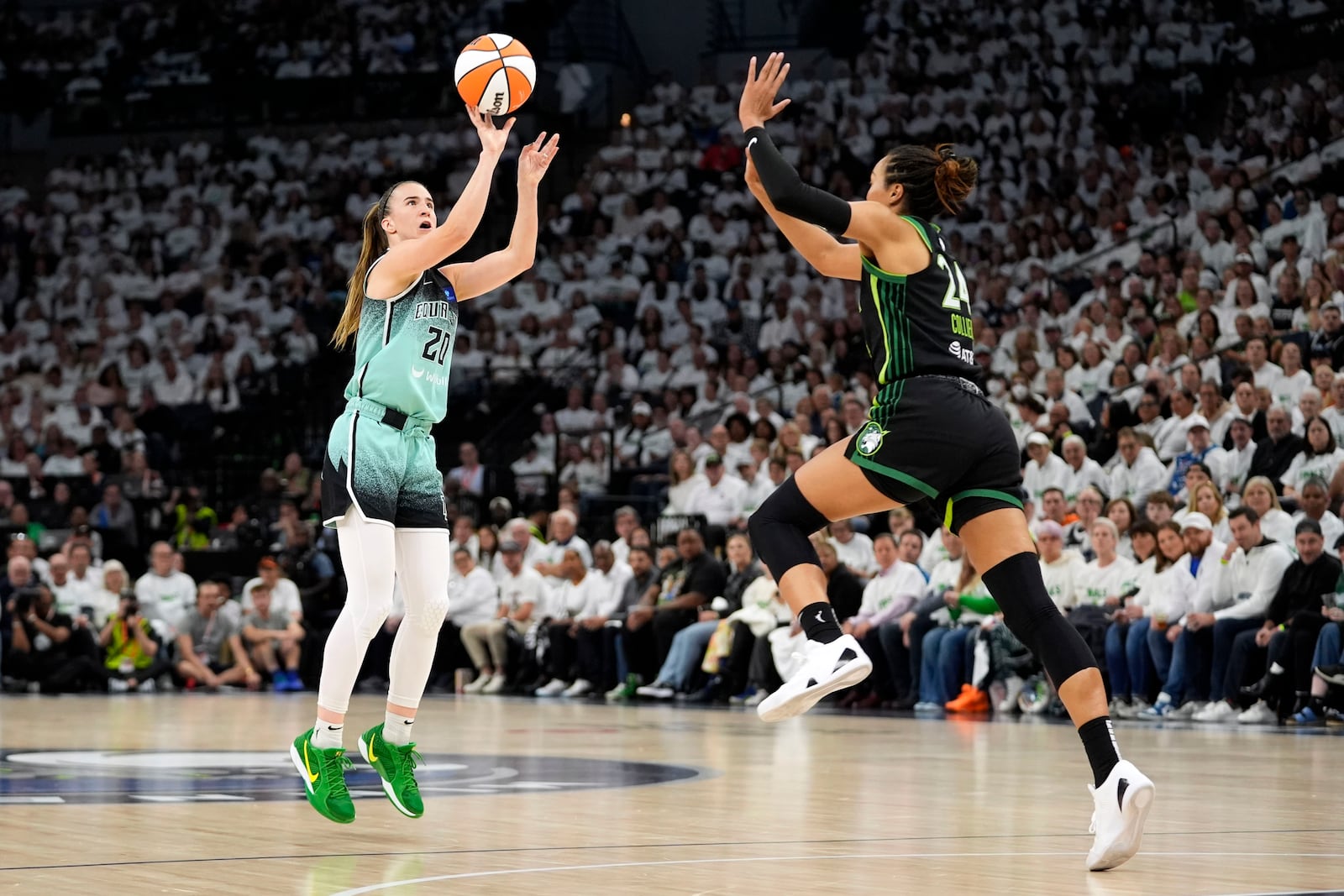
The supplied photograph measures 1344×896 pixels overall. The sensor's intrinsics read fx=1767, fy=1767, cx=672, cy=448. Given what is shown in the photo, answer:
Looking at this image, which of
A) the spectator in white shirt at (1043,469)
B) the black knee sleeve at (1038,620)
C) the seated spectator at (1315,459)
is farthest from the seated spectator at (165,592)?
the black knee sleeve at (1038,620)

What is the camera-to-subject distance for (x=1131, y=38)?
2306cm

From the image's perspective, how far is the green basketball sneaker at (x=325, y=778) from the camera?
5727 millimetres

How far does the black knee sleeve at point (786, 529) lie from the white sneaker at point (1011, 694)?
804cm

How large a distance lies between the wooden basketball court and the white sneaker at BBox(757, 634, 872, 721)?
1.42ft

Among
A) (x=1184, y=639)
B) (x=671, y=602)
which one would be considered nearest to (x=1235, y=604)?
(x=1184, y=639)

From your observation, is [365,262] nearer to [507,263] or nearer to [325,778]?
[507,263]

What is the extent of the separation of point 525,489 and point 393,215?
13.9 meters

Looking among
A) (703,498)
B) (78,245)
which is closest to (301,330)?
(78,245)

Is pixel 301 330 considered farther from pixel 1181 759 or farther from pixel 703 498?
pixel 1181 759

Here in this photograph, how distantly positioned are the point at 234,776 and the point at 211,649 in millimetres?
10166

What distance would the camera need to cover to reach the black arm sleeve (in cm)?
502

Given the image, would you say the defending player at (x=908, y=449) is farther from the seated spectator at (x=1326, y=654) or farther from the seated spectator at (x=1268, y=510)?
the seated spectator at (x=1268, y=510)

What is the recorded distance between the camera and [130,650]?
17094 mm

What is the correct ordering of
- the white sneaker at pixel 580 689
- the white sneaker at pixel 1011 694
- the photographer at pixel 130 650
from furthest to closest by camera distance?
the photographer at pixel 130 650 → the white sneaker at pixel 580 689 → the white sneaker at pixel 1011 694
